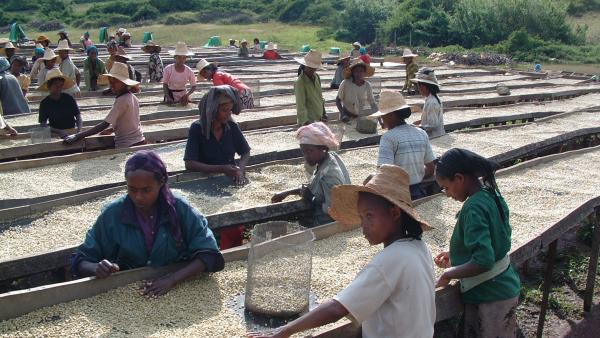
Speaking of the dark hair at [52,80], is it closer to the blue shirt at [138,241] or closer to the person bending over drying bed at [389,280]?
the blue shirt at [138,241]

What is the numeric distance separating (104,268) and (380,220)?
1.54m

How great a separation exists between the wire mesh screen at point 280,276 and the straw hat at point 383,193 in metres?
0.63

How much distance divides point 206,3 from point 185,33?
40.7 ft

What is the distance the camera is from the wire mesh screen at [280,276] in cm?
328

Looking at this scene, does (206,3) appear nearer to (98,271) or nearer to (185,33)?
(185,33)

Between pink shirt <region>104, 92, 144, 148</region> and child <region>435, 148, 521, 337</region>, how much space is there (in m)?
4.23

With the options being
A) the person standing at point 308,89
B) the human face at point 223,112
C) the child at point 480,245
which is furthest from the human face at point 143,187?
the person standing at point 308,89

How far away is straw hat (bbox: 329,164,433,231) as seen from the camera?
8.02 ft

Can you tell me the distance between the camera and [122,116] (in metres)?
6.78

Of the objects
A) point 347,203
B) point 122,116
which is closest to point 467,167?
point 347,203

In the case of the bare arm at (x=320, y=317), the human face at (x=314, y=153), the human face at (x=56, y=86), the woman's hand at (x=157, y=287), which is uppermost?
the human face at (x=56, y=86)

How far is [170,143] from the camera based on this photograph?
24.9ft

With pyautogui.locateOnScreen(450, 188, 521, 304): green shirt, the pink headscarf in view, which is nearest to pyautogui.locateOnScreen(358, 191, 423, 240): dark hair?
pyautogui.locateOnScreen(450, 188, 521, 304): green shirt

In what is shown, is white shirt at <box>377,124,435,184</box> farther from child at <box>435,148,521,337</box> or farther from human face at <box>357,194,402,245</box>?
human face at <box>357,194,402,245</box>
